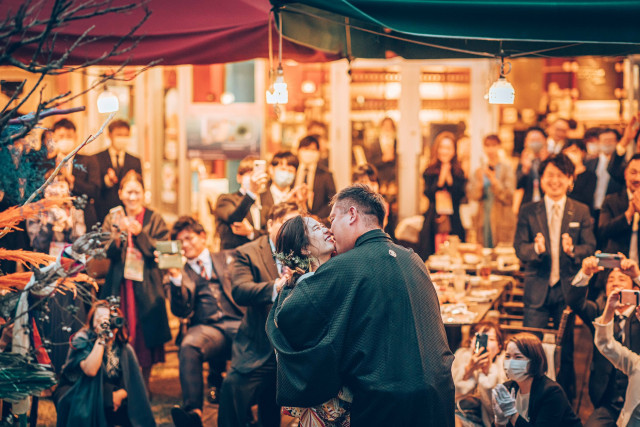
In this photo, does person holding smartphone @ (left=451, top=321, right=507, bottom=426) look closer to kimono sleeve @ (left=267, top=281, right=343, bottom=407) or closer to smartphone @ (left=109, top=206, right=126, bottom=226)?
kimono sleeve @ (left=267, top=281, right=343, bottom=407)

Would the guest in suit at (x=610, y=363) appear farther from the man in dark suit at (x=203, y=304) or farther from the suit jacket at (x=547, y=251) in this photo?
the man in dark suit at (x=203, y=304)

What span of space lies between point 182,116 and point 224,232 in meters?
3.81

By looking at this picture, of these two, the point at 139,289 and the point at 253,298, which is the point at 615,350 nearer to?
the point at 253,298

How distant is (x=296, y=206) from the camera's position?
5.40 m

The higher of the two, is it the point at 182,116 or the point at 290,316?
the point at 182,116

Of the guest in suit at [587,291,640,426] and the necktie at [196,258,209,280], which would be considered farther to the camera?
the necktie at [196,258,209,280]

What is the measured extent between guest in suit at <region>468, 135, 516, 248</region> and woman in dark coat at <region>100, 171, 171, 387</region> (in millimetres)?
4161

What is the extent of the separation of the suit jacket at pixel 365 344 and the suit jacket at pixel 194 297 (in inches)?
103

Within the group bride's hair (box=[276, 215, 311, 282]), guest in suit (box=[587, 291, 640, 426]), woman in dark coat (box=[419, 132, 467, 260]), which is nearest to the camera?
bride's hair (box=[276, 215, 311, 282])

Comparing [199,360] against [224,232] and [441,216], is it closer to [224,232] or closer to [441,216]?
[224,232]

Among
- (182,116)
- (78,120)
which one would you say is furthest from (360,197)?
(78,120)

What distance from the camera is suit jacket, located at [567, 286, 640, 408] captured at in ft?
16.7

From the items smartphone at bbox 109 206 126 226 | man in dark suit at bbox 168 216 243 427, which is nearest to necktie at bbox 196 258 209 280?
man in dark suit at bbox 168 216 243 427

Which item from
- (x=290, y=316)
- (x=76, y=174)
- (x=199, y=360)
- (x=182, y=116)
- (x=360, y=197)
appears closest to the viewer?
(x=290, y=316)
